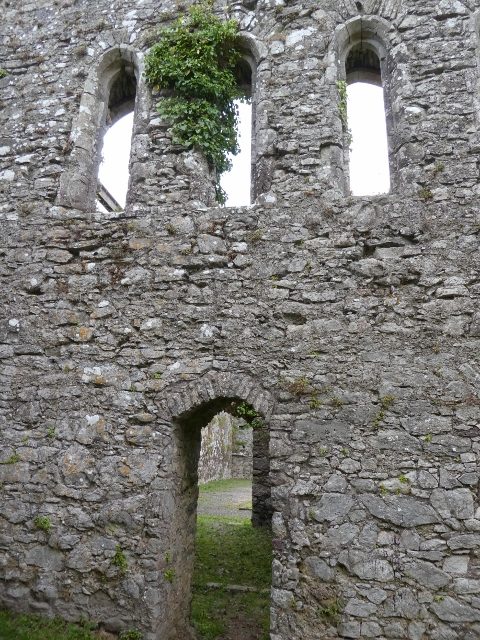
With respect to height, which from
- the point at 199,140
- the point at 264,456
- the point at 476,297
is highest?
the point at 199,140

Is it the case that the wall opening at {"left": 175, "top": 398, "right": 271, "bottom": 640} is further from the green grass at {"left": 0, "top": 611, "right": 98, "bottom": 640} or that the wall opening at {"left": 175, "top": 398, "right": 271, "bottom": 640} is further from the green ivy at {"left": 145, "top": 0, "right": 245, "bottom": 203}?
the green ivy at {"left": 145, "top": 0, "right": 245, "bottom": 203}

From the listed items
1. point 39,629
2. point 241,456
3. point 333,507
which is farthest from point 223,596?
point 241,456

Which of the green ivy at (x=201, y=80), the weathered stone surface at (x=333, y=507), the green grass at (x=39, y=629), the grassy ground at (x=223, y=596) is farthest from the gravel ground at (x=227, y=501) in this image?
the green ivy at (x=201, y=80)

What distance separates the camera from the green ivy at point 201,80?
18.1ft

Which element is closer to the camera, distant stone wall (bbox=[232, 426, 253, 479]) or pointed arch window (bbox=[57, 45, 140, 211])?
pointed arch window (bbox=[57, 45, 140, 211])

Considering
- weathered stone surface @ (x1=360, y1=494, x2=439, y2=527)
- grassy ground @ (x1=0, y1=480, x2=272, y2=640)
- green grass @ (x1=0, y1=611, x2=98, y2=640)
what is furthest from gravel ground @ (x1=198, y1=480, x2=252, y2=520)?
weathered stone surface @ (x1=360, y1=494, x2=439, y2=527)

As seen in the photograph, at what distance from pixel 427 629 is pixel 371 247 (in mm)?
3206

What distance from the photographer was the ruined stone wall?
404cm

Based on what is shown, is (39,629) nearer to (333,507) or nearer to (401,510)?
(333,507)

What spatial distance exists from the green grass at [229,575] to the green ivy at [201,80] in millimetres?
4600

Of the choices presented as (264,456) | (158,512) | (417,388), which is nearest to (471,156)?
(417,388)

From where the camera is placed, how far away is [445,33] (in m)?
5.17

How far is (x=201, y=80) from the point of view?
5531mm

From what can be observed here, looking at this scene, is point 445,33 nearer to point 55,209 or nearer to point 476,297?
point 476,297
